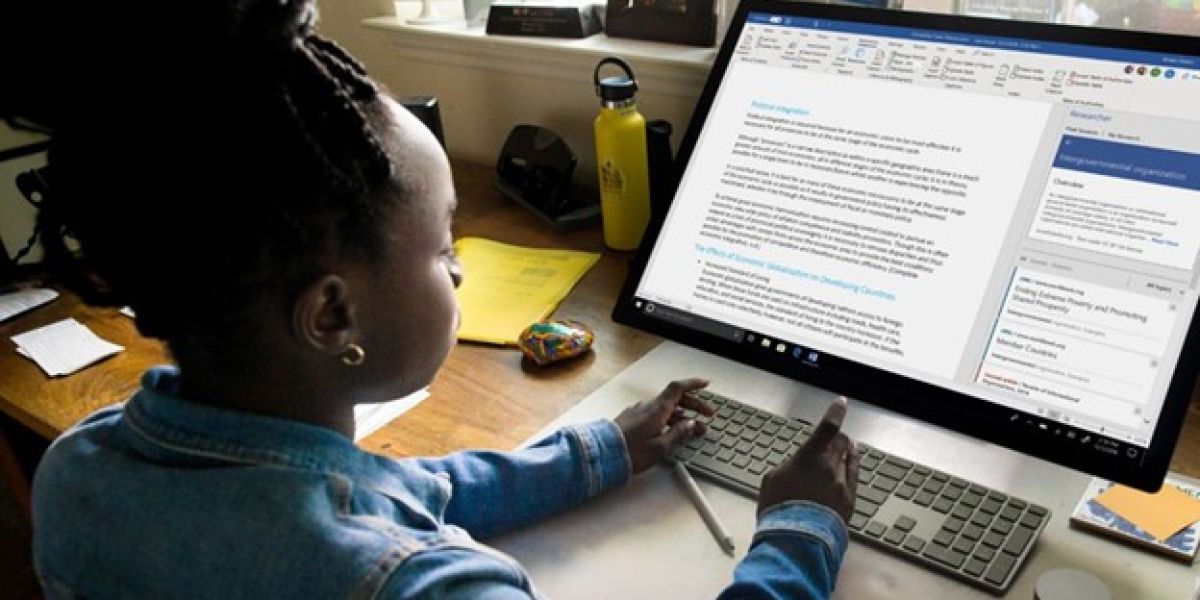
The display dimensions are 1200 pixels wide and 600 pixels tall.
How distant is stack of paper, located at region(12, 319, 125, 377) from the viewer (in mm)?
1146

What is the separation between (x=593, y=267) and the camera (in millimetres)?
1275

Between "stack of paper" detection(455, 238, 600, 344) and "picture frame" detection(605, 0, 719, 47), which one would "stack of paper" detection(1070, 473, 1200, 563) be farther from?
"picture frame" detection(605, 0, 719, 47)

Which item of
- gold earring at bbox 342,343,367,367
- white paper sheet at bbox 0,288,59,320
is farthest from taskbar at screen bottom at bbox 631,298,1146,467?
white paper sheet at bbox 0,288,59,320

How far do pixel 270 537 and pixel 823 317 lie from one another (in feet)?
1.67

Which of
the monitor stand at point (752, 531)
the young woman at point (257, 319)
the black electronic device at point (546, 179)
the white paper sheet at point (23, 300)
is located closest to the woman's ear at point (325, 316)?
the young woman at point (257, 319)

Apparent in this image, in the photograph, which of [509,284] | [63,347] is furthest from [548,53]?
[63,347]

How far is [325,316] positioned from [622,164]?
0.69 meters

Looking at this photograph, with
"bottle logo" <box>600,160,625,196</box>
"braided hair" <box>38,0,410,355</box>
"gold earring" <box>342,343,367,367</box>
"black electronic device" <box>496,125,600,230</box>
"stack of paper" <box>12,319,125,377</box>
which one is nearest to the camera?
"braided hair" <box>38,0,410,355</box>

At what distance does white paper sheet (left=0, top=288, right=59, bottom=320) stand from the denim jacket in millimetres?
707

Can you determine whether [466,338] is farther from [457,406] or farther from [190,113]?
[190,113]

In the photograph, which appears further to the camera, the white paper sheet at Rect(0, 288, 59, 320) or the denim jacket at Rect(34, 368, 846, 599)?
the white paper sheet at Rect(0, 288, 59, 320)

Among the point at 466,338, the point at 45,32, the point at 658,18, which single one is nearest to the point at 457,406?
the point at 466,338

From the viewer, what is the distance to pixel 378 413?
99cm

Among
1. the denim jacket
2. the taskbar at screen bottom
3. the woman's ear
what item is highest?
the woman's ear
